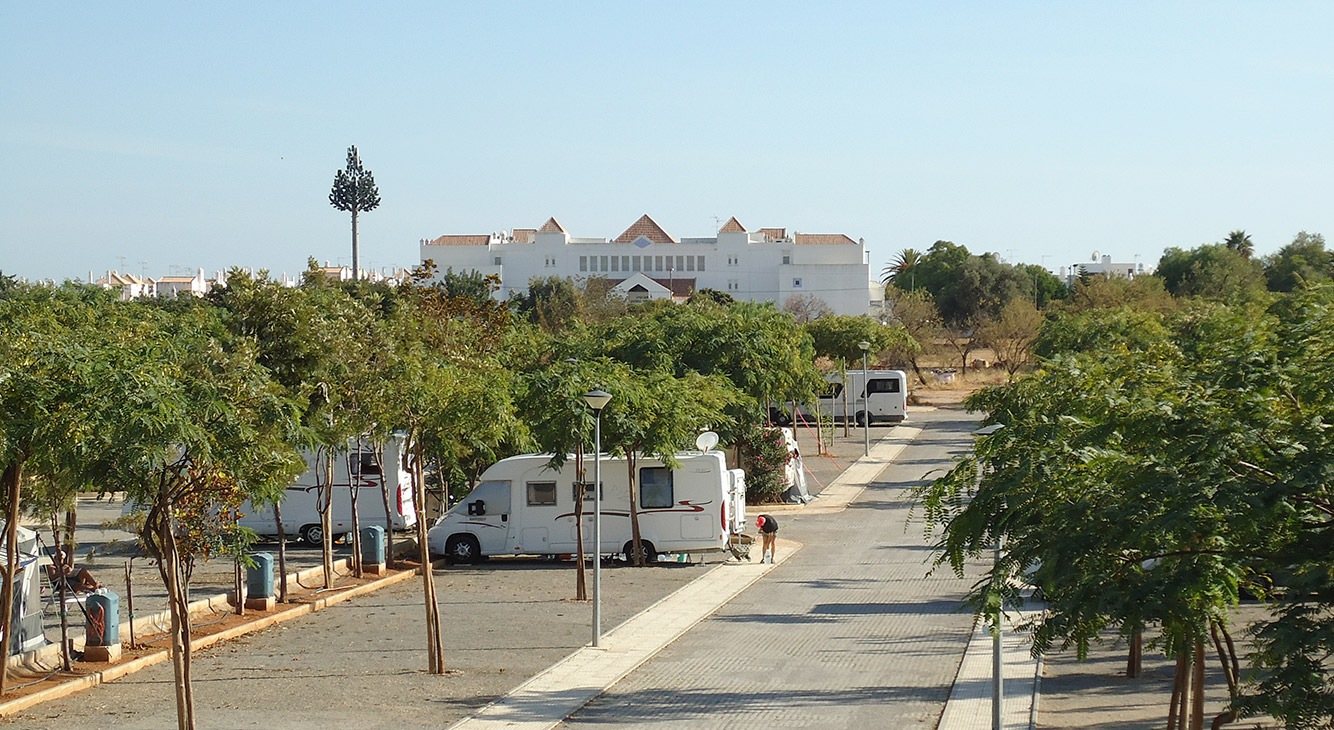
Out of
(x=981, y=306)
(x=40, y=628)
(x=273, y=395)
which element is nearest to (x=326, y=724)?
(x=273, y=395)

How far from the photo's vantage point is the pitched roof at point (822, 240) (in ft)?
424

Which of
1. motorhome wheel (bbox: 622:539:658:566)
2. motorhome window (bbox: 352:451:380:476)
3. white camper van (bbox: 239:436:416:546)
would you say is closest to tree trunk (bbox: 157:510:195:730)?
motorhome wheel (bbox: 622:539:658:566)

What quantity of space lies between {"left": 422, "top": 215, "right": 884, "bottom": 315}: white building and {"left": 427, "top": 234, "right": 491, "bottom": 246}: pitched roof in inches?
4.1

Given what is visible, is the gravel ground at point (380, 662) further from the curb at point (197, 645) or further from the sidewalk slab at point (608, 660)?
the sidewalk slab at point (608, 660)

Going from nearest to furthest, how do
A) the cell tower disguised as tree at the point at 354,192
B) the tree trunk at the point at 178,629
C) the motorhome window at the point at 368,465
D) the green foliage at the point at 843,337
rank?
1. the tree trunk at the point at 178,629
2. the motorhome window at the point at 368,465
3. the green foliage at the point at 843,337
4. the cell tower disguised as tree at the point at 354,192

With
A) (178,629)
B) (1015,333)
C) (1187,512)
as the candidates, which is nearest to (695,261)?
(1015,333)

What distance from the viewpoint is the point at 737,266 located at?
12975cm

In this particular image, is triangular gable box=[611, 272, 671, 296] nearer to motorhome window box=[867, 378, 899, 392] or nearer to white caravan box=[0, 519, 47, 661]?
motorhome window box=[867, 378, 899, 392]

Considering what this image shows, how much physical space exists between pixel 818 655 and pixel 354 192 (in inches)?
3928

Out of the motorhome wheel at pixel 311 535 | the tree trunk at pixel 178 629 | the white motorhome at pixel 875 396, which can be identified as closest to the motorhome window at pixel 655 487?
the motorhome wheel at pixel 311 535

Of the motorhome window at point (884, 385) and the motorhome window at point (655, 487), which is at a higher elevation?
the motorhome window at point (884, 385)

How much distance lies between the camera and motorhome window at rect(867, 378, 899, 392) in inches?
2363

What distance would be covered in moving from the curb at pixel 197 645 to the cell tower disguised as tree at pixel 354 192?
90256 mm

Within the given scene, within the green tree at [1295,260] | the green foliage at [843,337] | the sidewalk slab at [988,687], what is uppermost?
the green tree at [1295,260]
